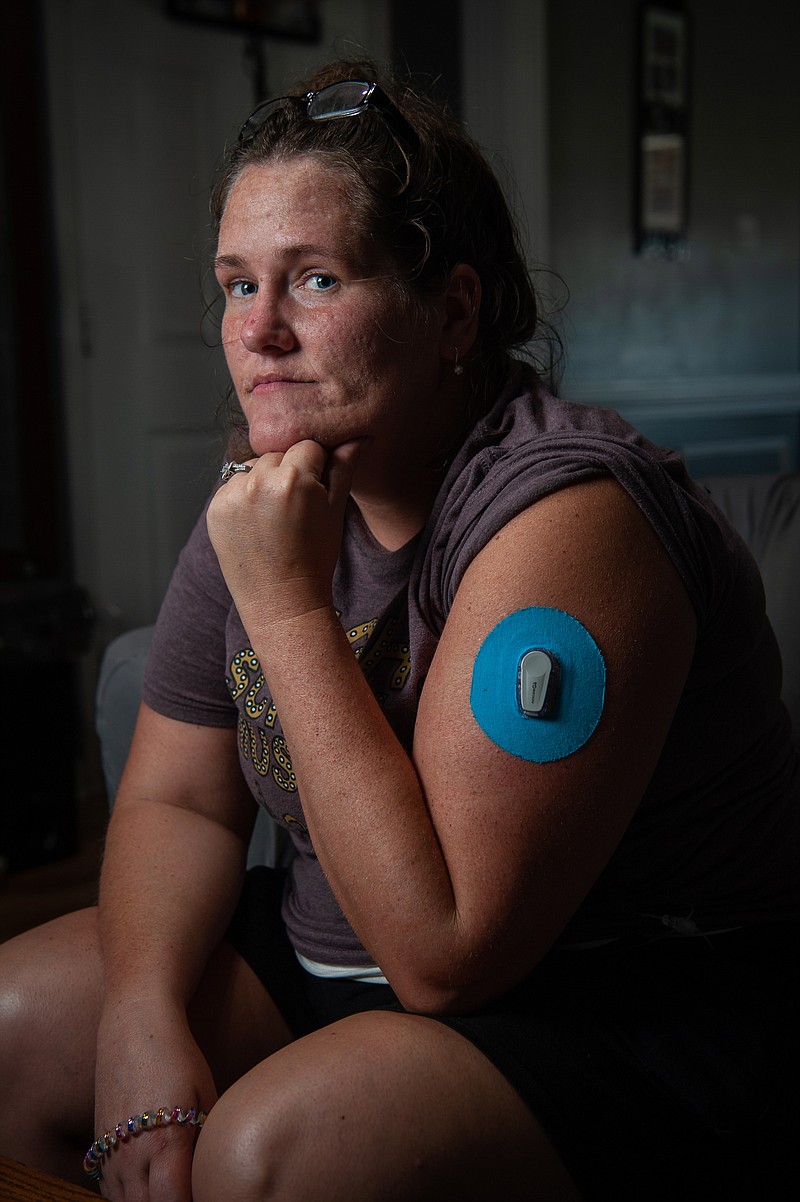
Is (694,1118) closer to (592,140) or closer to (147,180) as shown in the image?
(147,180)

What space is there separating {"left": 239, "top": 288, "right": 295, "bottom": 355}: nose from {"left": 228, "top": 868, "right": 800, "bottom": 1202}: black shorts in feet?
1.77

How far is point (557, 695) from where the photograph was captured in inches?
30.5

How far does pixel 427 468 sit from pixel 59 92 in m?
2.37

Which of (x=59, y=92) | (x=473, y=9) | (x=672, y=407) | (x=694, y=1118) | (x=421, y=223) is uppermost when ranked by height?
(x=473, y=9)

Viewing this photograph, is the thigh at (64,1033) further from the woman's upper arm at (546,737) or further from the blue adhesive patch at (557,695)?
the blue adhesive patch at (557,695)

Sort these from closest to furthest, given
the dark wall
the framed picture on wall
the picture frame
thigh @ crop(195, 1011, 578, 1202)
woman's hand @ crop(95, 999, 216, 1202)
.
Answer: thigh @ crop(195, 1011, 578, 1202), woman's hand @ crop(95, 999, 216, 1202), the picture frame, the dark wall, the framed picture on wall

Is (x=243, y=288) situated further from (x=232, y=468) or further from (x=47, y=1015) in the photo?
(x=47, y=1015)

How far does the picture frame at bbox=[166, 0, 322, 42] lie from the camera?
3.09 metres

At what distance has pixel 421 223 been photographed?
958 mm

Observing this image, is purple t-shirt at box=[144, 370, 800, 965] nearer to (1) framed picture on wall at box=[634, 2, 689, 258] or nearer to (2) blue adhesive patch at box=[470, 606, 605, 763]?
(2) blue adhesive patch at box=[470, 606, 605, 763]

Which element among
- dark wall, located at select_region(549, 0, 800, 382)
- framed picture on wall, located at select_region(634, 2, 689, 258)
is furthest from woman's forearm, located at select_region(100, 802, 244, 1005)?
framed picture on wall, located at select_region(634, 2, 689, 258)

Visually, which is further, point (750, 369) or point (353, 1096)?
point (750, 369)

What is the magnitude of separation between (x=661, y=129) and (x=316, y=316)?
3.48 metres

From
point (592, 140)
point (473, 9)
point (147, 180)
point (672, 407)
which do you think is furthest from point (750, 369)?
point (147, 180)
